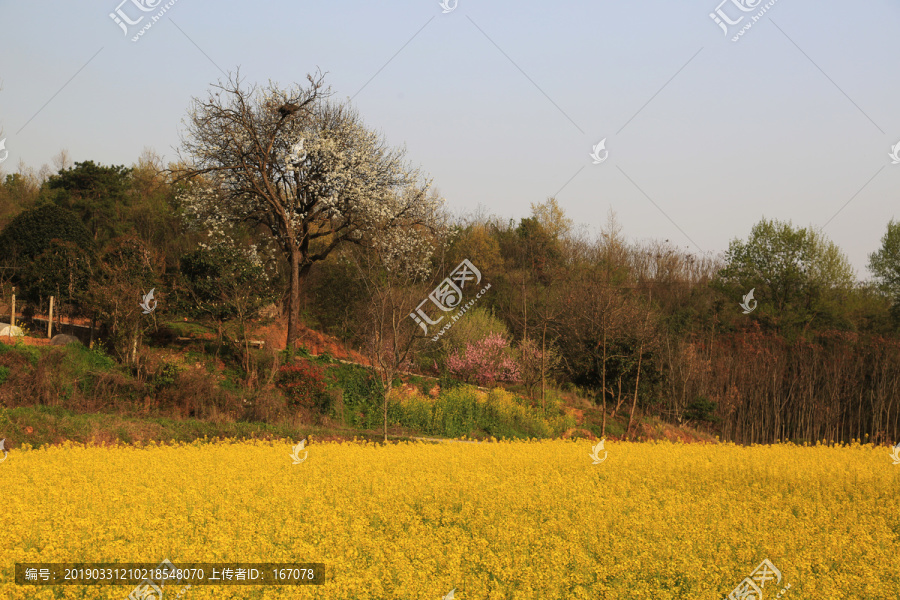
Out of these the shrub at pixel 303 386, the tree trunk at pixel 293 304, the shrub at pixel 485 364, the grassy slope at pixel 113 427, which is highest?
the tree trunk at pixel 293 304

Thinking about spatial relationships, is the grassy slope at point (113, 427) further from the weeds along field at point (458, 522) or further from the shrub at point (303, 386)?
→ the weeds along field at point (458, 522)

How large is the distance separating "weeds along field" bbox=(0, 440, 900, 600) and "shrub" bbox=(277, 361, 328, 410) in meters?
7.04

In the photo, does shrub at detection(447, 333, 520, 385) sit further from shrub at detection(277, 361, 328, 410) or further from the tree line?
shrub at detection(277, 361, 328, 410)

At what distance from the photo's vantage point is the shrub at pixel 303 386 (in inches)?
776

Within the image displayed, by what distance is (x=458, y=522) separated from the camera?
27.1 feet

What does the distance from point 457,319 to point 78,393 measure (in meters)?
13.2

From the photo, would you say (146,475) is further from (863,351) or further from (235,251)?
(863,351)

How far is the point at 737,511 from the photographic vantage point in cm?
891

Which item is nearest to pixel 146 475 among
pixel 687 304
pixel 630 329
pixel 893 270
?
pixel 630 329

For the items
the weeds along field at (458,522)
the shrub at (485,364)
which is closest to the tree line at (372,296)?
the shrub at (485,364)

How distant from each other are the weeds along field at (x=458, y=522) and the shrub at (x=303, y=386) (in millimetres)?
7042

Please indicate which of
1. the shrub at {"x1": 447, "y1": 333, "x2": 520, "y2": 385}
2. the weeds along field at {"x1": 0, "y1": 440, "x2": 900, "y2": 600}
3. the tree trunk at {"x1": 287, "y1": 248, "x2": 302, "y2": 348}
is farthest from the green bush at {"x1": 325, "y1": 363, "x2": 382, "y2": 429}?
the weeds along field at {"x1": 0, "y1": 440, "x2": 900, "y2": 600}

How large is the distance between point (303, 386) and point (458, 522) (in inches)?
489

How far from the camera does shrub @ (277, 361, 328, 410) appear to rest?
19.7 meters
